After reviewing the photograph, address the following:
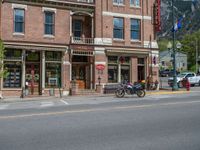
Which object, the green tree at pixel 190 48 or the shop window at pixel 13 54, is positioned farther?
the green tree at pixel 190 48

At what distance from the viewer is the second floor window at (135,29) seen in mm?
35884

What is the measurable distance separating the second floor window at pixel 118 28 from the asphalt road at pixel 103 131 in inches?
839

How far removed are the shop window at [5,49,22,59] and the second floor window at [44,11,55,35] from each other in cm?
314

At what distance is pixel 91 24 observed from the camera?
111ft

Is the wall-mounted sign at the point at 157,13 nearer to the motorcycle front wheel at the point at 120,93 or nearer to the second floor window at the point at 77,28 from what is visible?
the second floor window at the point at 77,28

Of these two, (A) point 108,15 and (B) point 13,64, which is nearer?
(B) point 13,64

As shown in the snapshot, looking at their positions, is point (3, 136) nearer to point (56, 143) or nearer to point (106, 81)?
point (56, 143)

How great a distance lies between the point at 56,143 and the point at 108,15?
26.8 meters

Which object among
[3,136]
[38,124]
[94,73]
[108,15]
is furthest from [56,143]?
[108,15]

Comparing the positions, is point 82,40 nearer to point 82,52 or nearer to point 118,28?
point 82,52

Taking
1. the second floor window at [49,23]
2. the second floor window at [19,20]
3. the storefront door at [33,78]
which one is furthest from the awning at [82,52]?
the second floor window at [19,20]

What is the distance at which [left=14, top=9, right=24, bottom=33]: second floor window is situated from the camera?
30.4 metres

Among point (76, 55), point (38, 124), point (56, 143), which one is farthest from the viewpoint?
point (76, 55)

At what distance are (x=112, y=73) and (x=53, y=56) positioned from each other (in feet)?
20.3
